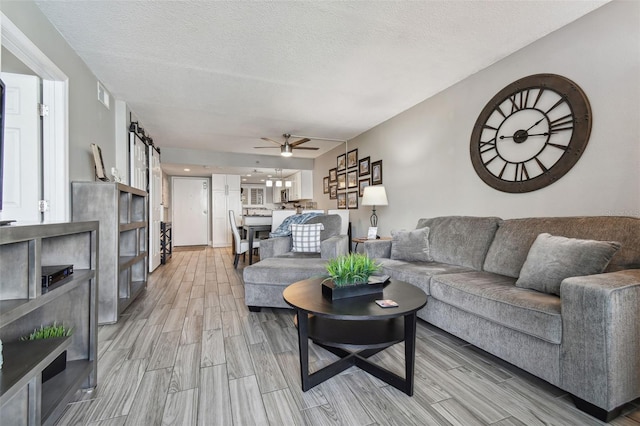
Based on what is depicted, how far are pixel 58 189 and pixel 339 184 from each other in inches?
178

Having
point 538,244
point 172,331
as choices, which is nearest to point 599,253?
point 538,244

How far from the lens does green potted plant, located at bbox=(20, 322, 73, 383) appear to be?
133cm

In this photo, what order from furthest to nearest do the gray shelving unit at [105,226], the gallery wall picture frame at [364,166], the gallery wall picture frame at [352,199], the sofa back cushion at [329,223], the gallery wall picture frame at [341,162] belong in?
the gallery wall picture frame at [341,162] < the gallery wall picture frame at [352,199] < the gallery wall picture frame at [364,166] < the sofa back cushion at [329,223] < the gray shelving unit at [105,226]

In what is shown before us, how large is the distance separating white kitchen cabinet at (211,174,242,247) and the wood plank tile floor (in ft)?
18.9

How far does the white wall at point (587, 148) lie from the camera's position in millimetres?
1935

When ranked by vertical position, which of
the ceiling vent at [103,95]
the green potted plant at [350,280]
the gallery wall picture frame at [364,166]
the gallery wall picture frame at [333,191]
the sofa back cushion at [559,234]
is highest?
the ceiling vent at [103,95]

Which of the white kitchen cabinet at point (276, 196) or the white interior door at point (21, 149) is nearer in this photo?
the white interior door at point (21, 149)

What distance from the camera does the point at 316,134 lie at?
5309 millimetres

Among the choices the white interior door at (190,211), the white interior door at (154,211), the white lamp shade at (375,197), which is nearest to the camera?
the white lamp shade at (375,197)

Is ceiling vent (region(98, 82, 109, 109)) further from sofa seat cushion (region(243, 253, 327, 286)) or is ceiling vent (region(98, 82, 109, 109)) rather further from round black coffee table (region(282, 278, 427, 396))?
round black coffee table (region(282, 278, 427, 396))

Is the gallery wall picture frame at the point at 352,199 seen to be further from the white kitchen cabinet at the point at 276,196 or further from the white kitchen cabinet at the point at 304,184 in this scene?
the white kitchen cabinet at the point at 276,196

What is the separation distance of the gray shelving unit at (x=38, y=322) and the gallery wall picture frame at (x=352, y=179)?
429 cm

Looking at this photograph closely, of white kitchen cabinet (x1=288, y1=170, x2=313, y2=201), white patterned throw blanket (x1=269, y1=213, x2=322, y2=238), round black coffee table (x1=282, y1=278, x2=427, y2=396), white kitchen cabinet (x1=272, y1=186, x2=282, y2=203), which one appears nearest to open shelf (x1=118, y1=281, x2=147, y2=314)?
white patterned throw blanket (x1=269, y1=213, x2=322, y2=238)

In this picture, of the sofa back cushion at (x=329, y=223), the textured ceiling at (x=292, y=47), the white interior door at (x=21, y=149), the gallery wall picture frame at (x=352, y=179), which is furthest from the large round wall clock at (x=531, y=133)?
the white interior door at (x=21, y=149)
